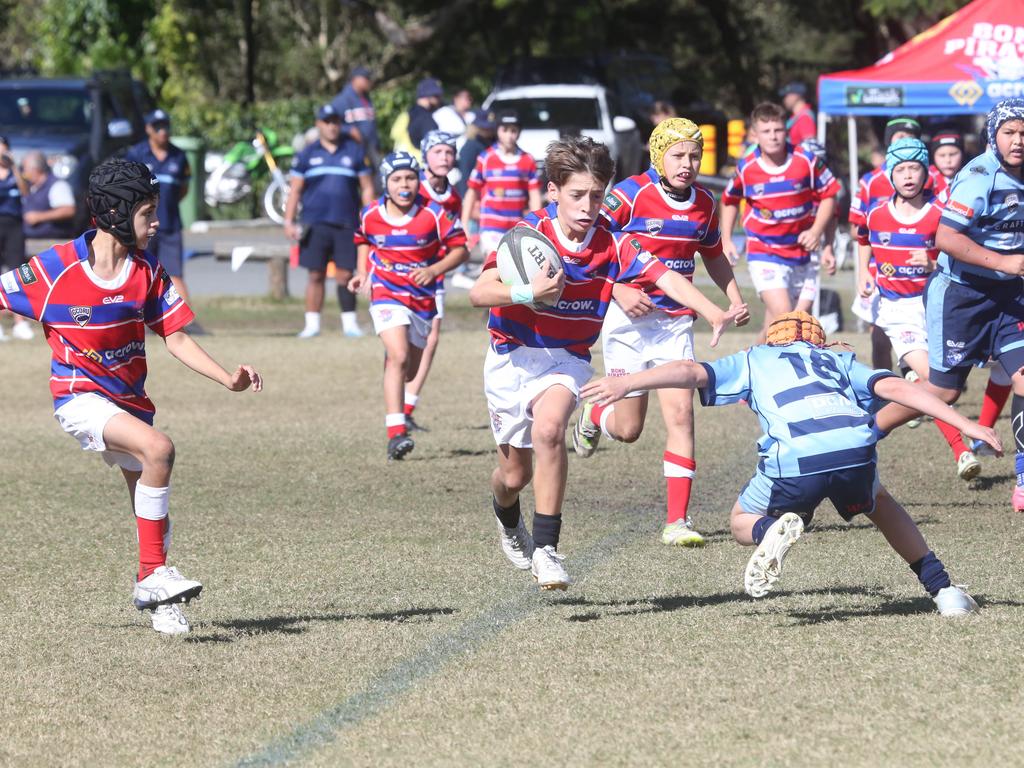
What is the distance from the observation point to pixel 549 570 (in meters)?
6.71

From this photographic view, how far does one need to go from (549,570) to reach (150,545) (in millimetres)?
1542

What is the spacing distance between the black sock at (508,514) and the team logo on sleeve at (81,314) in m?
1.89

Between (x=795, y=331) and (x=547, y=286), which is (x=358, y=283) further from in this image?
(x=795, y=331)

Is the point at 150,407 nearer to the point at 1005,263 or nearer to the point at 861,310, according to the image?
the point at 1005,263

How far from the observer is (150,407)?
6.75 m

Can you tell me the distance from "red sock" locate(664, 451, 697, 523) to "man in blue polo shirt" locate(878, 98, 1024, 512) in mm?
1169

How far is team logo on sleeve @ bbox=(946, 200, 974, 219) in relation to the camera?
27.1 feet

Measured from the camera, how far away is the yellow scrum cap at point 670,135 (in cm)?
823

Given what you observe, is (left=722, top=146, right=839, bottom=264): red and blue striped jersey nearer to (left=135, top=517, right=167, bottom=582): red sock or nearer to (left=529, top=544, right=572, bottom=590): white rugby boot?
(left=529, top=544, right=572, bottom=590): white rugby boot

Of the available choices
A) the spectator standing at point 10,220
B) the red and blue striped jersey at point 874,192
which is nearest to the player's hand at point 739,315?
the red and blue striped jersey at point 874,192

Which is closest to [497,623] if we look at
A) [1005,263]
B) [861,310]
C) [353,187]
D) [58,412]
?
[58,412]

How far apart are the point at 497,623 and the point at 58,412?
187 cm

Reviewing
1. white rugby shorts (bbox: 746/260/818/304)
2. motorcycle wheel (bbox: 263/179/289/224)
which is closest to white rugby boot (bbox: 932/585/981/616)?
white rugby shorts (bbox: 746/260/818/304)

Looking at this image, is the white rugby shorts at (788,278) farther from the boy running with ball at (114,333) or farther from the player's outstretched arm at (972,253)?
the boy running with ball at (114,333)
